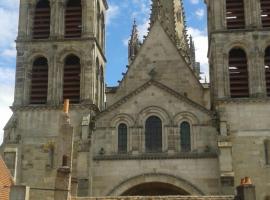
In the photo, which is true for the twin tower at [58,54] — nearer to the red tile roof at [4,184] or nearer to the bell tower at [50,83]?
the bell tower at [50,83]

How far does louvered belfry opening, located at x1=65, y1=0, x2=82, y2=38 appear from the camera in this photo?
103ft

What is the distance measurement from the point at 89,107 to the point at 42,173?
384 centimetres

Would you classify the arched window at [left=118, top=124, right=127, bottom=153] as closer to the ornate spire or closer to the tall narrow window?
the tall narrow window

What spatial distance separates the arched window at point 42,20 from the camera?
3159 centimetres

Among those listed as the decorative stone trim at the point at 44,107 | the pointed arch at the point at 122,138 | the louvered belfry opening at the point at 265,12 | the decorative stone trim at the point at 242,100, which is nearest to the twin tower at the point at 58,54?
the decorative stone trim at the point at 44,107

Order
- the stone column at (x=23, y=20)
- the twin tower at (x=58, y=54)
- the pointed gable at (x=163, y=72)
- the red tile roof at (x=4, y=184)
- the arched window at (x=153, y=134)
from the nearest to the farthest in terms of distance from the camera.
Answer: the red tile roof at (x=4, y=184)
the arched window at (x=153, y=134)
the twin tower at (x=58, y=54)
the pointed gable at (x=163, y=72)
the stone column at (x=23, y=20)

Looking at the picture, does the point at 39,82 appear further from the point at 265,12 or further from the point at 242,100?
the point at 265,12

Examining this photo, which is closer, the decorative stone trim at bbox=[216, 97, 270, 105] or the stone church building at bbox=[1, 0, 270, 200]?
the stone church building at bbox=[1, 0, 270, 200]

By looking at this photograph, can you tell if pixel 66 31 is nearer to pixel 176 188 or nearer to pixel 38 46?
pixel 38 46

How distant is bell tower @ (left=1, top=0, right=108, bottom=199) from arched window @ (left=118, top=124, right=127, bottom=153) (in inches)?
56.6

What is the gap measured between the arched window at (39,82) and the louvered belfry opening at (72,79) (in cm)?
102

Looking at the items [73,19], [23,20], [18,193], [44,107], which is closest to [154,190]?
[44,107]

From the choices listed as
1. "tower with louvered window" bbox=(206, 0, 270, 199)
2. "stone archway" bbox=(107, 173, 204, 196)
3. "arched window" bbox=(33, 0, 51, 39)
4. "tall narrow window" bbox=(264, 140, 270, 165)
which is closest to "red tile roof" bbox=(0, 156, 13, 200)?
"stone archway" bbox=(107, 173, 204, 196)

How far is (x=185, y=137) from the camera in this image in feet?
92.3
